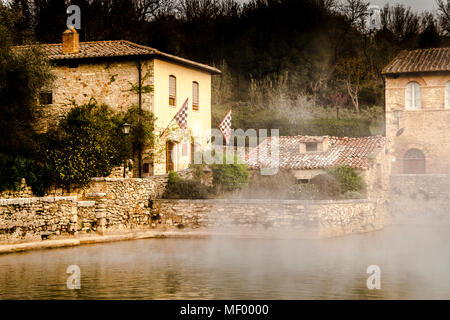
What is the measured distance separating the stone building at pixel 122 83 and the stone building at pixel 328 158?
4105 millimetres

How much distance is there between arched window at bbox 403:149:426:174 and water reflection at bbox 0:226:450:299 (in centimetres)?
1280

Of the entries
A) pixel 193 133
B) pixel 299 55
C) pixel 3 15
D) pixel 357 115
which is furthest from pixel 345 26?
pixel 3 15

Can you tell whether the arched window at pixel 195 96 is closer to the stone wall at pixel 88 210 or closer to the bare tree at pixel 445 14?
the stone wall at pixel 88 210

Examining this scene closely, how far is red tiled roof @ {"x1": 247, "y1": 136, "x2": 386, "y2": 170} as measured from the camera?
1169 inches

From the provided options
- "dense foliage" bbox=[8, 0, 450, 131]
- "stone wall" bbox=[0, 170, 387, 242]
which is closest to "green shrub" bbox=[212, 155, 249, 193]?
"stone wall" bbox=[0, 170, 387, 242]

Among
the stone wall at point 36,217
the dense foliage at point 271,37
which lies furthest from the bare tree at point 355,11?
the stone wall at point 36,217

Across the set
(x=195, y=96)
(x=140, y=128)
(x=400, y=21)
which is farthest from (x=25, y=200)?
(x=400, y=21)

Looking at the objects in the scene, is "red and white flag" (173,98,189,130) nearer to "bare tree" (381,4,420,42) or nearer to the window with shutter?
the window with shutter

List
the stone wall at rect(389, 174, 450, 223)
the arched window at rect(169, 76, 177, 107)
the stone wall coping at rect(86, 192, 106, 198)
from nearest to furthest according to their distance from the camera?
the stone wall coping at rect(86, 192, 106, 198) → the arched window at rect(169, 76, 177, 107) → the stone wall at rect(389, 174, 450, 223)

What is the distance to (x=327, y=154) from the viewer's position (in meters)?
30.8

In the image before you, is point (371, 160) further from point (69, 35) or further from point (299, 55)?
point (299, 55)

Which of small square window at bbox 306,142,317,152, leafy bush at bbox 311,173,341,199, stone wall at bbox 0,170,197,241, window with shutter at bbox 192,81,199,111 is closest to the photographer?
stone wall at bbox 0,170,197,241

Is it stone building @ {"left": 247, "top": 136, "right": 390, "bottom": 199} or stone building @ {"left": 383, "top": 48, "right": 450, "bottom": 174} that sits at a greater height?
stone building @ {"left": 383, "top": 48, "right": 450, "bottom": 174}

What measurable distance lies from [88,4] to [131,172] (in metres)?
18.8
